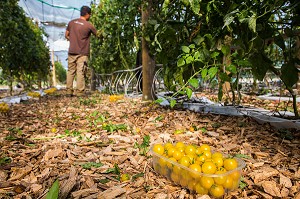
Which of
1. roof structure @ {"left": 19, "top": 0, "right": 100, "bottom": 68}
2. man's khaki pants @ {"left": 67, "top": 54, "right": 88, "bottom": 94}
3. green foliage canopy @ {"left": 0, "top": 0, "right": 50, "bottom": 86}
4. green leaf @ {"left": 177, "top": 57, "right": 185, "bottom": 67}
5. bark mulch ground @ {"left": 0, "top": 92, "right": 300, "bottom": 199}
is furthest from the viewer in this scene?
roof structure @ {"left": 19, "top": 0, "right": 100, "bottom": 68}

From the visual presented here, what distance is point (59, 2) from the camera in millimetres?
8312

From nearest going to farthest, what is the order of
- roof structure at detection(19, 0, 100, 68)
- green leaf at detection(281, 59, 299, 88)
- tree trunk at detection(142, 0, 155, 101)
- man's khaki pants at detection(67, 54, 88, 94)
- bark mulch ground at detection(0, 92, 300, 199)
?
1. bark mulch ground at detection(0, 92, 300, 199)
2. green leaf at detection(281, 59, 299, 88)
3. tree trunk at detection(142, 0, 155, 101)
4. man's khaki pants at detection(67, 54, 88, 94)
5. roof structure at detection(19, 0, 100, 68)

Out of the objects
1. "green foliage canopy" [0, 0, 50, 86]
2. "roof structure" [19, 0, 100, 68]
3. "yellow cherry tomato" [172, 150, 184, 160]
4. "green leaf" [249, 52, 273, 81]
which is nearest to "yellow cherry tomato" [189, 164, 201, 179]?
"yellow cherry tomato" [172, 150, 184, 160]

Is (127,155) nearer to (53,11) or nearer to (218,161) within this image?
(218,161)

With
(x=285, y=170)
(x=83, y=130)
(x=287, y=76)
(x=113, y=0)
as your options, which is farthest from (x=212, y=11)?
(x=113, y=0)

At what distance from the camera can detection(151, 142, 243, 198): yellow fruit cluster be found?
1083mm

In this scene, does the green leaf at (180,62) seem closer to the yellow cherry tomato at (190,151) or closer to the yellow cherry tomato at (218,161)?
the yellow cherry tomato at (190,151)

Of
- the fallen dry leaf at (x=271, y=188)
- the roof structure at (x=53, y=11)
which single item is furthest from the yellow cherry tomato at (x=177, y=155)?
the roof structure at (x=53, y=11)

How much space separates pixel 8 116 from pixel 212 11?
8.93 feet

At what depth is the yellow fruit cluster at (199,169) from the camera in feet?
3.55

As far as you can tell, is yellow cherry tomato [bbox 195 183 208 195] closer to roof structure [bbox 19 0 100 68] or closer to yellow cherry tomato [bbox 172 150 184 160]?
yellow cherry tomato [bbox 172 150 184 160]

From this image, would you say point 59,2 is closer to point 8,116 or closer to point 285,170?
point 8,116

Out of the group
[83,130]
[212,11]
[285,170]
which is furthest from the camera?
[83,130]

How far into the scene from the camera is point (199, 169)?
1113 mm
